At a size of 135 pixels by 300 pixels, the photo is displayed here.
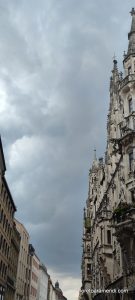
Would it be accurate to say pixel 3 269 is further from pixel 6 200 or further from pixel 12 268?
pixel 6 200

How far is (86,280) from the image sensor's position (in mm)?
78812

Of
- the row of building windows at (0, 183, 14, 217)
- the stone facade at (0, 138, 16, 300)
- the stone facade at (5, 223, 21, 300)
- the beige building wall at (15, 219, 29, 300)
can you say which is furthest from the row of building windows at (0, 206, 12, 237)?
the beige building wall at (15, 219, 29, 300)

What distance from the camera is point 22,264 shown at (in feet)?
276

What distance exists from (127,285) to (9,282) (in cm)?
3544

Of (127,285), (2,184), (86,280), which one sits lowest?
(127,285)

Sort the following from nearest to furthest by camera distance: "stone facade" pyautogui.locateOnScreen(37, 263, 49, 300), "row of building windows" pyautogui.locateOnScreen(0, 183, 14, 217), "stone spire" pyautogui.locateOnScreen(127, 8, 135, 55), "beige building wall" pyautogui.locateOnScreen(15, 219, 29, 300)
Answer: "stone spire" pyautogui.locateOnScreen(127, 8, 135, 55)
"row of building windows" pyautogui.locateOnScreen(0, 183, 14, 217)
"beige building wall" pyautogui.locateOnScreen(15, 219, 29, 300)
"stone facade" pyautogui.locateOnScreen(37, 263, 49, 300)

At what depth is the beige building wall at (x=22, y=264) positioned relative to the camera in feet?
261

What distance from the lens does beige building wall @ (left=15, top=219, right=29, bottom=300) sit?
7956 cm

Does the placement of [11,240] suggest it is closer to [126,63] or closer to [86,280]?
[86,280]

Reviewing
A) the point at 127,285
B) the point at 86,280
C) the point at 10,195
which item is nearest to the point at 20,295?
the point at 86,280

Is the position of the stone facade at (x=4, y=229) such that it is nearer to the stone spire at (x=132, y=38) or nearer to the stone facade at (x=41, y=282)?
the stone spire at (x=132, y=38)

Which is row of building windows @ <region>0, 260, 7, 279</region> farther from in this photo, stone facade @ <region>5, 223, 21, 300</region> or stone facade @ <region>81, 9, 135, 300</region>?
stone facade @ <region>81, 9, 135, 300</region>

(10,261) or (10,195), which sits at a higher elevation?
(10,195)

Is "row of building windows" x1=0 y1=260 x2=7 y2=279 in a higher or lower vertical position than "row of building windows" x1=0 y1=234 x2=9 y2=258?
lower
